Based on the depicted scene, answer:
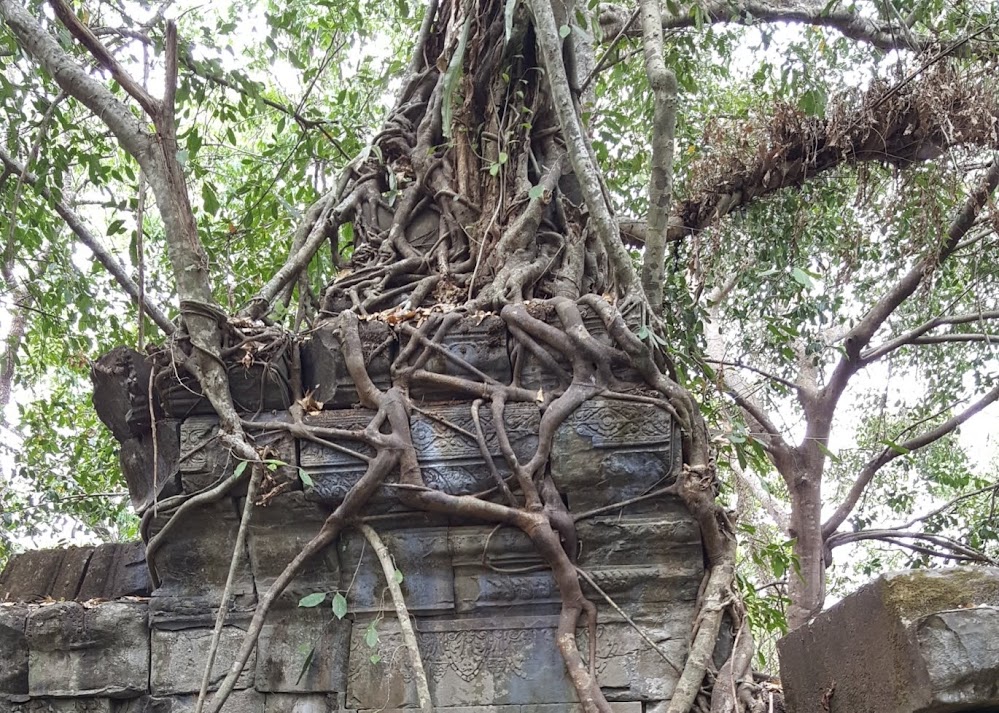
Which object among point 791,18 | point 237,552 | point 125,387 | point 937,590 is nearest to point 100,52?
point 125,387

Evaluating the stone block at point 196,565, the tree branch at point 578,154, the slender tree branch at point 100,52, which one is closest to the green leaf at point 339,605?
the stone block at point 196,565

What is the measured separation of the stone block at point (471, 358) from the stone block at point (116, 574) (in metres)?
1.17

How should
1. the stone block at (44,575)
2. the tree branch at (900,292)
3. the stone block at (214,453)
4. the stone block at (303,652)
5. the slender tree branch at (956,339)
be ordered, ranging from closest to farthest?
the stone block at (303,652), the stone block at (214,453), the stone block at (44,575), the tree branch at (900,292), the slender tree branch at (956,339)

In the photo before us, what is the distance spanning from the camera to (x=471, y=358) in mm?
2760

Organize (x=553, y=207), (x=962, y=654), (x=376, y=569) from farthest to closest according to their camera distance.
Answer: (x=553, y=207)
(x=376, y=569)
(x=962, y=654)

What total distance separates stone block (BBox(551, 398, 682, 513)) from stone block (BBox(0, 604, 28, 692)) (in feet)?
5.74

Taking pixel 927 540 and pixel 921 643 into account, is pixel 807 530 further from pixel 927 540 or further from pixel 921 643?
pixel 921 643

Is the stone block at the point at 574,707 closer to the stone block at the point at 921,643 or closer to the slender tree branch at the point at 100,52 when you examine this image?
the stone block at the point at 921,643

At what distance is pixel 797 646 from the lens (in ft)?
7.18

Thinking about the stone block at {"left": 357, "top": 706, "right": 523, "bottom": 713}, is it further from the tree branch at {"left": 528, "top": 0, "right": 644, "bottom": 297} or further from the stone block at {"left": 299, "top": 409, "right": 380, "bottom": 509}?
the tree branch at {"left": 528, "top": 0, "right": 644, "bottom": 297}

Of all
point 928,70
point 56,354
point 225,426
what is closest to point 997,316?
point 928,70

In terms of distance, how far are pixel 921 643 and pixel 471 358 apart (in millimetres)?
1491

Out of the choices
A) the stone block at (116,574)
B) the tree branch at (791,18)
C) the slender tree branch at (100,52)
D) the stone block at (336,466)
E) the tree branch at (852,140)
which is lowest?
the stone block at (116,574)

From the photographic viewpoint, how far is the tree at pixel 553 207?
8.61ft
